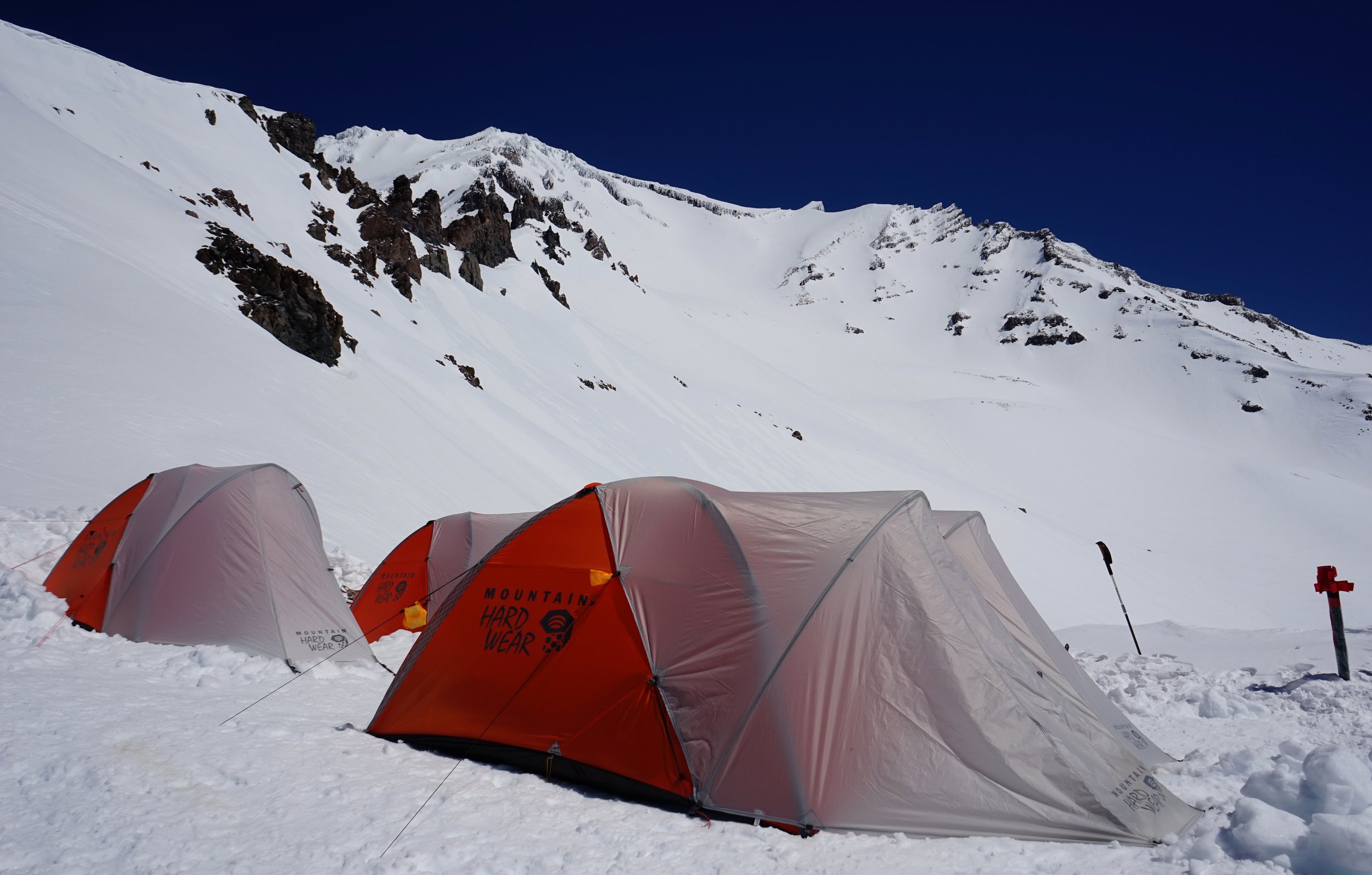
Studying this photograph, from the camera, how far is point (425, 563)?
362 inches

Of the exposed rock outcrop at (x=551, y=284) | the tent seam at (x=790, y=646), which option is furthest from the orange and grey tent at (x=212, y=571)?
the exposed rock outcrop at (x=551, y=284)

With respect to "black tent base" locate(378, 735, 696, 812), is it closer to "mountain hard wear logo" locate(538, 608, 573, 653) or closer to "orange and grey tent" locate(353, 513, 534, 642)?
"mountain hard wear logo" locate(538, 608, 573, 653)

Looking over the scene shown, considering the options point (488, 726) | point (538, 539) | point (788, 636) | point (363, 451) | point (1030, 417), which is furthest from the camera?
point (1030, 417)

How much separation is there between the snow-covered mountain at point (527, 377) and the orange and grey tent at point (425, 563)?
1.97 m

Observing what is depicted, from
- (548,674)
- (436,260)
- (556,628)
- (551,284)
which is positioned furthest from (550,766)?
(551,284)

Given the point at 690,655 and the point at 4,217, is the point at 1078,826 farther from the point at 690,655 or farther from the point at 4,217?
the point at 4,217

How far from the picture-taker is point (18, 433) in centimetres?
937

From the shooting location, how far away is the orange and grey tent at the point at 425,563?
8.92 m

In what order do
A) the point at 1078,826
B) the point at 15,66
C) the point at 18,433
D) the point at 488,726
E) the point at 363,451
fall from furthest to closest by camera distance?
the point at 15,66 → the point at 363,451 → the point at 18,433 → the point at 488,726 → the point at 1078,826

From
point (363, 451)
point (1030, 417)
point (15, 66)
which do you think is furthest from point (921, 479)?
point (15, 66)

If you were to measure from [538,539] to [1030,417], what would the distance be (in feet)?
207

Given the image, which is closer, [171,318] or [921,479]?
[171,318]

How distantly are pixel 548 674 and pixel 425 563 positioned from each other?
5498 mm

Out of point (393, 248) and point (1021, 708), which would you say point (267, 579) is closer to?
point (1021, 708)
